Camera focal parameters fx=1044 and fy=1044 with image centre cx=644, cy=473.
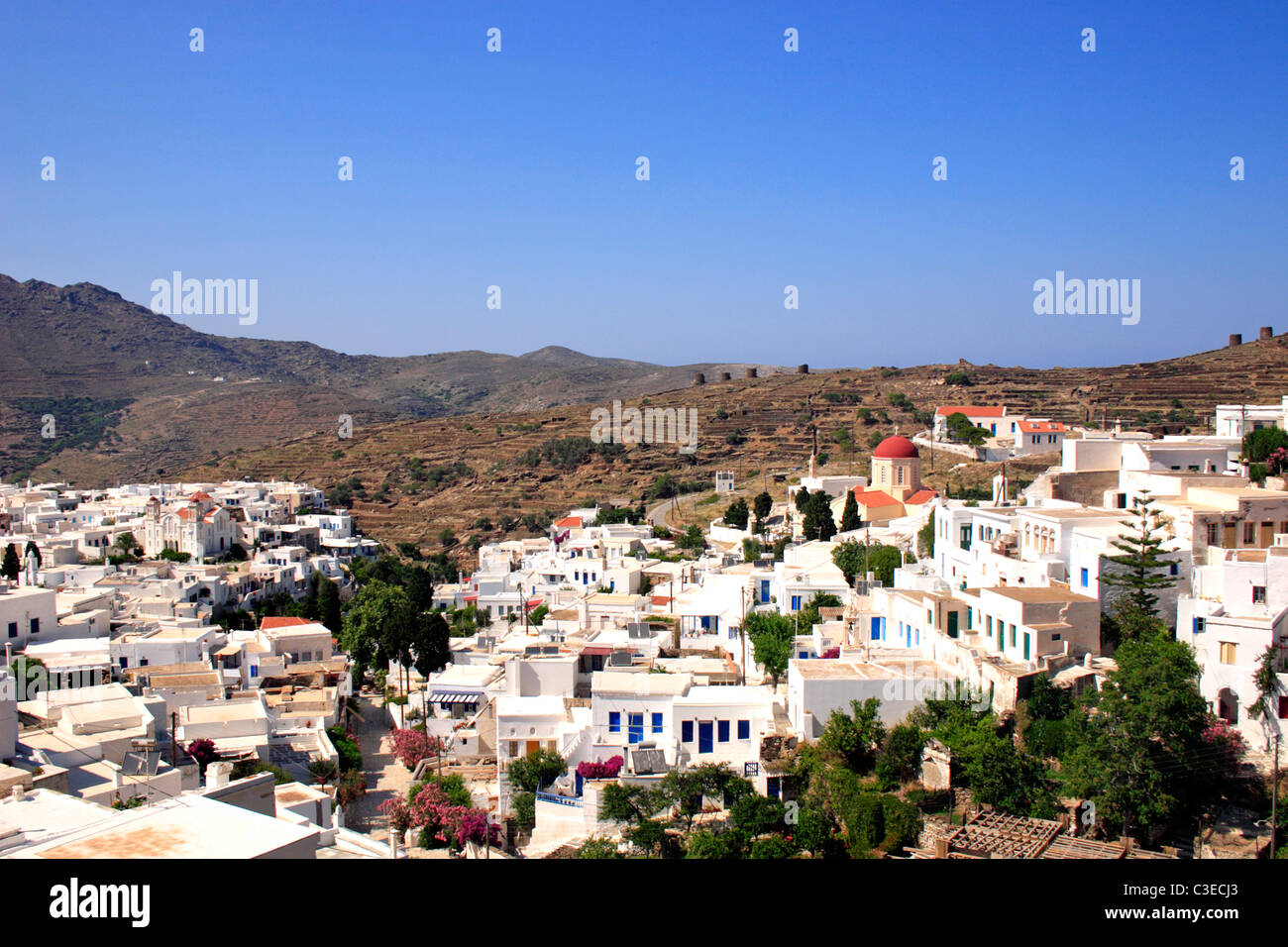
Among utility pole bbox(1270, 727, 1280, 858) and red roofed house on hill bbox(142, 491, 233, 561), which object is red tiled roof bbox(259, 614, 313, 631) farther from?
utility pole bbox(1270, 727, 1280, 858)

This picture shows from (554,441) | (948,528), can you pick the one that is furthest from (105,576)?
(554,441)

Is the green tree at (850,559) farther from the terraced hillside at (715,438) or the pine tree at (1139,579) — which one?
the terraced hillside at (715,438)

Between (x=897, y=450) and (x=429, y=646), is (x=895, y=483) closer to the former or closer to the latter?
(x=897, y=450)

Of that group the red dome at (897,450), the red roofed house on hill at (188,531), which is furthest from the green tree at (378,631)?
the red dome at (897,450)

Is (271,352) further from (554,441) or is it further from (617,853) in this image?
(617,853)

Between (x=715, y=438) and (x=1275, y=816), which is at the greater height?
(x=715, y=438)

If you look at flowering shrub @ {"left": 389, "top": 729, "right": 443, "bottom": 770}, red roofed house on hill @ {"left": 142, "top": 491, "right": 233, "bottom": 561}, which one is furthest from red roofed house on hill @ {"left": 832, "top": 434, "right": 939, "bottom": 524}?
red roofed house on hill @ {"left": 142, "top": 491, "right": 233, "bottom": 561}

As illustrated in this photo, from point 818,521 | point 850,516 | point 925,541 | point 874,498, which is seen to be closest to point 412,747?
point 925,541
